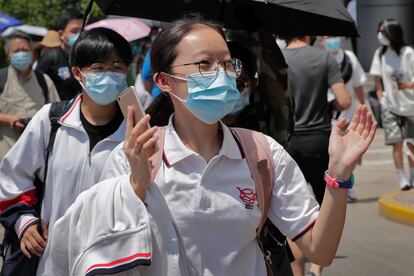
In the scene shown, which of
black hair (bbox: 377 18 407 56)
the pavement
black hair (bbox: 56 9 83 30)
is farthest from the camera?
black hair (bbox: 377 18 407 56)

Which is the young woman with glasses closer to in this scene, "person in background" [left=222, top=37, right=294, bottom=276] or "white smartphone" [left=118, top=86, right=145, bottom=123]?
"white smartphone" [left=118, top=86, right=145, bottom=123]

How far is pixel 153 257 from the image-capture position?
2.90 metres

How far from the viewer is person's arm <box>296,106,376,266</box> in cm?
294

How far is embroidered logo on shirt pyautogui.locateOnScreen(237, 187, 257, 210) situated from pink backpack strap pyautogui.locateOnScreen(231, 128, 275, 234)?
0.02 metres

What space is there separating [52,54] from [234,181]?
658 cm

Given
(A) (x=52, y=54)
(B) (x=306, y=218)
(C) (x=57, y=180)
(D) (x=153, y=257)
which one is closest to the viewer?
(D) (x=153, y=257)

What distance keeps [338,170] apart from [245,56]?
170cm

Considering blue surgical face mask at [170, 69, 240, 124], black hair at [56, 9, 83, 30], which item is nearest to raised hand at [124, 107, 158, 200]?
blue surgical face mask at [170, 69, 240, 124]

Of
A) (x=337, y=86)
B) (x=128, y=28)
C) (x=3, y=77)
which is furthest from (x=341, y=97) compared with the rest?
(x=128, y=28)

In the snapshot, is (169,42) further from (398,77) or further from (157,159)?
(398,77)

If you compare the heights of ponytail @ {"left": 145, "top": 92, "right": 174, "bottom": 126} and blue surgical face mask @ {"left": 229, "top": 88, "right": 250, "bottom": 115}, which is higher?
ponytail @ {"left": 145, "top": 92, "right": 174, "bottom": 126}

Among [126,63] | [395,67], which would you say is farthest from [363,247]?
[126,63]

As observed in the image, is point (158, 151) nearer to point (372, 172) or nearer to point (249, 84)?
point (249, 84)

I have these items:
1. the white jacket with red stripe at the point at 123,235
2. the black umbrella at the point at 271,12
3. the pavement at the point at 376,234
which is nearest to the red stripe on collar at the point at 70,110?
the black umbrella at the point at 271,12
